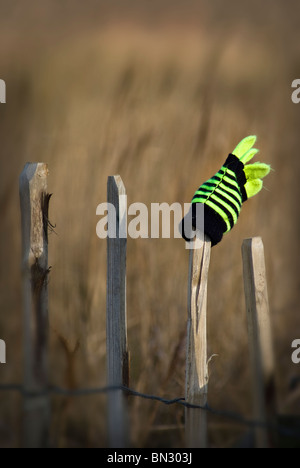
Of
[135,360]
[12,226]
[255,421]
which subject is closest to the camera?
[255,421]

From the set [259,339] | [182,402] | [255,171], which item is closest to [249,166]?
Result: [255,171]

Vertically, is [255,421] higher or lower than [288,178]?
lower

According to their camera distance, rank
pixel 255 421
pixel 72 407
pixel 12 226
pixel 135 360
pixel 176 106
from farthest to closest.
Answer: pixel 176 106 < pixel 12 226 < pixel 135 360 < pixel 72 407 < pixel 255 421

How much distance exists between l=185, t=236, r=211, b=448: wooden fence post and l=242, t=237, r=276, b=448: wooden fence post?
0.09 metres

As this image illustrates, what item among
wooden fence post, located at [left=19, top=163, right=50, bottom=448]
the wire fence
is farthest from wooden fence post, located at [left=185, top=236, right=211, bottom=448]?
wooden fence post, located at [left=19, top=163, right=50, bottom=448]

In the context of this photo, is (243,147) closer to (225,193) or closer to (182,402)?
(225,193)

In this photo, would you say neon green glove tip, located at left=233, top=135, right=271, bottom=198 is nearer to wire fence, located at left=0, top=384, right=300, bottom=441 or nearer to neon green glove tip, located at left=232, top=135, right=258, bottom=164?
neon green glove tip, located at left=232, top=135, right=258, bottom=164

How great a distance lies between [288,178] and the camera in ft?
8.48

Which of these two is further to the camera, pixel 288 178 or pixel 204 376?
pixel 288 178

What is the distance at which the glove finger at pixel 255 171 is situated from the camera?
4.29ft

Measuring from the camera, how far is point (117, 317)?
1.34 meters
